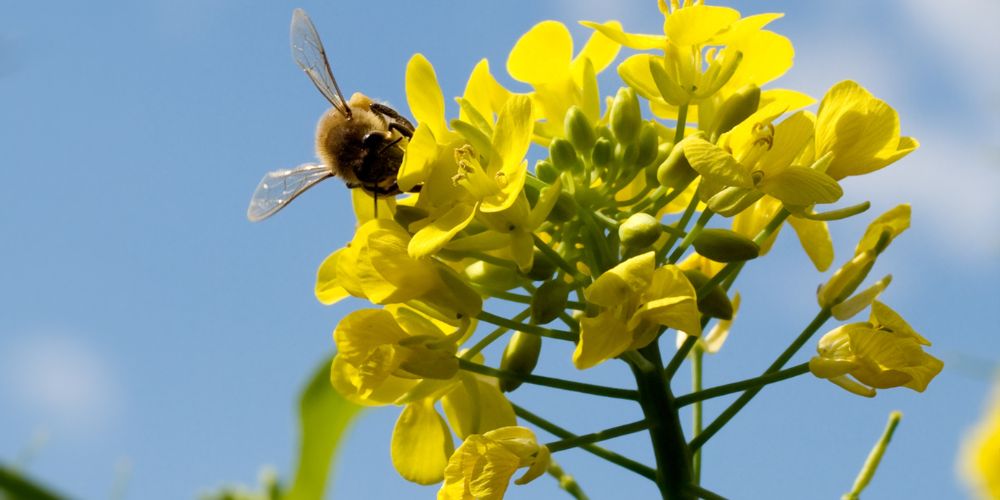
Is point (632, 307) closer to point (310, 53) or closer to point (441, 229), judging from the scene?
point (441, 229)

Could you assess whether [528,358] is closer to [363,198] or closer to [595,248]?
[595,248]

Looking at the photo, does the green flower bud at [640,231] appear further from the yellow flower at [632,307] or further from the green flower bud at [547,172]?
the green flower bud at [547,172]

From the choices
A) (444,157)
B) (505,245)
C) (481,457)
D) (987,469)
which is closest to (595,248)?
(505,245)

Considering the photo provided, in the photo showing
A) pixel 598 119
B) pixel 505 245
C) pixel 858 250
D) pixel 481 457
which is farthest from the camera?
pixel 598 119

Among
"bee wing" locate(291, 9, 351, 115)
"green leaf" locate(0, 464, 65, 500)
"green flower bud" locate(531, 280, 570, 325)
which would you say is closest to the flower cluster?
"green flower bud" locate(531, 280, 570, 325)

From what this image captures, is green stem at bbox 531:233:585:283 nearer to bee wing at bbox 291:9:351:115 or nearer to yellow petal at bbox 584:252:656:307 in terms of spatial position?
yellow petal at bbox 584:252:656:307
